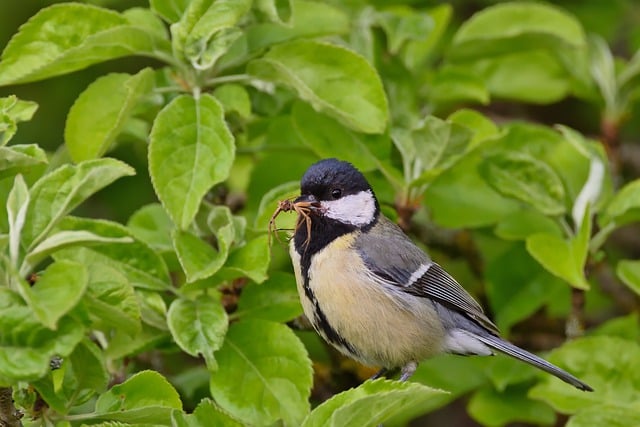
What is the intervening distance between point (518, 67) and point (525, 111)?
127 centimetres

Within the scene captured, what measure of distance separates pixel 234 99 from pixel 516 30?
1.26 meters

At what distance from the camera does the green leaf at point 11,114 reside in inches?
97.3

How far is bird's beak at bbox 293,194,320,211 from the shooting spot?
3160mm

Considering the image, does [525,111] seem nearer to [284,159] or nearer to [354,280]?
[284,159]

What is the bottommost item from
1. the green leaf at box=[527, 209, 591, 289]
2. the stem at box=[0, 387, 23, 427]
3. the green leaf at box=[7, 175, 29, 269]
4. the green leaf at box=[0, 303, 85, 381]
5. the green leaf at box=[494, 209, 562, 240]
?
the green leaf at box=[494, 209, 562, 240]

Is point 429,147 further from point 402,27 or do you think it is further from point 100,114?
point 100,114

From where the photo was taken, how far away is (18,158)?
2.48 m

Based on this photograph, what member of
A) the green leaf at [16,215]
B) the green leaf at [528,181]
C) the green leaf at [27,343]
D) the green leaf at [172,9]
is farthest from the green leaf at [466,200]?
the green leaf at [27,343]

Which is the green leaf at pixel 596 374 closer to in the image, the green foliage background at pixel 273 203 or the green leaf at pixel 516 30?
the green foliage background at pixel 273 203

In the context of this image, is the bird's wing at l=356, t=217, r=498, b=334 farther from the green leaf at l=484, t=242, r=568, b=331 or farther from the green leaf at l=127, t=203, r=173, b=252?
the green leaf at l=127, t=203, r=173, b=252

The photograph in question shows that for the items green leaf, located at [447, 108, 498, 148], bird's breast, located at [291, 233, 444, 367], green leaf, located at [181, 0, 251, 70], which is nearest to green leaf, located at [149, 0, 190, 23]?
green leaf, located at [181, 0, 251, 70]

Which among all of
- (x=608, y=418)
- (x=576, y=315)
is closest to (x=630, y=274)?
(x=576, y=315)

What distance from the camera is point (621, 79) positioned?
4.14 metres

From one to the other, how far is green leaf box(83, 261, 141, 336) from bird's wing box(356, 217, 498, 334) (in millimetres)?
933
